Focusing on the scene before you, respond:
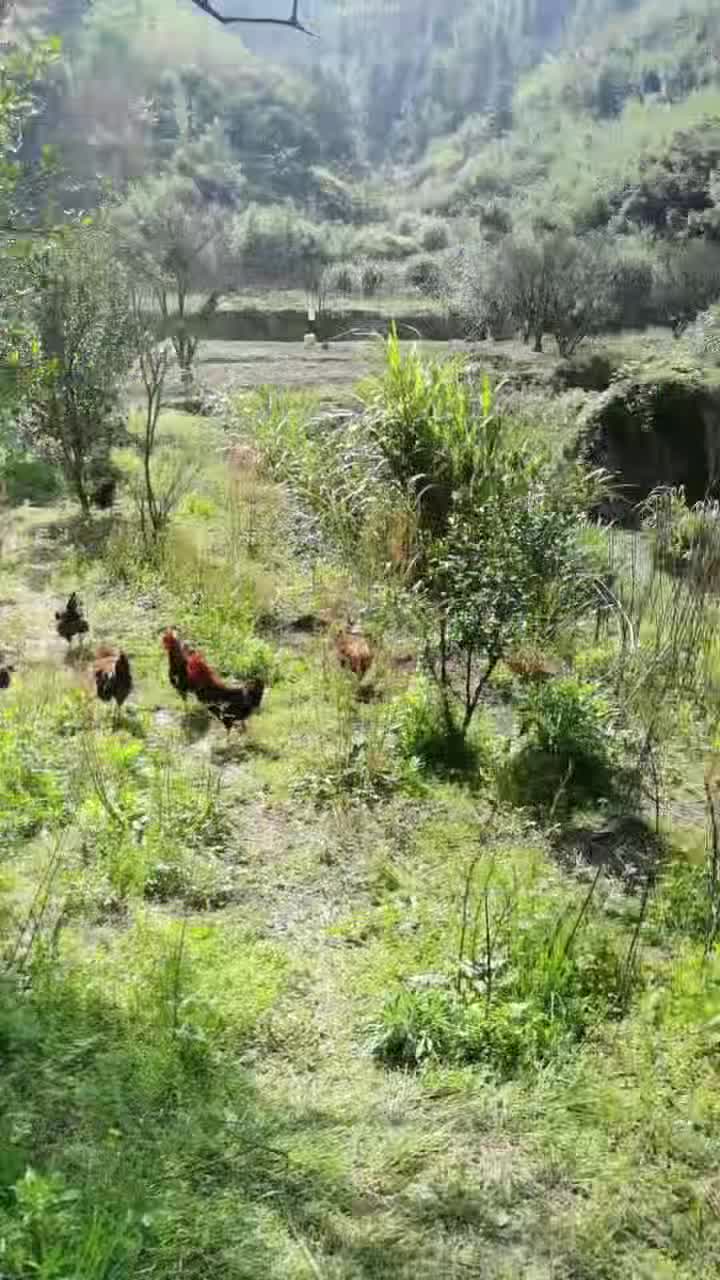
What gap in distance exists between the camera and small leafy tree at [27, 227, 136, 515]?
9633 millimetres

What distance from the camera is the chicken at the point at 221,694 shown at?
5.90m

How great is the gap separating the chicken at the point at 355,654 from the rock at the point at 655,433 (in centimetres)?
646

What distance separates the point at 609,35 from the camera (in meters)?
113

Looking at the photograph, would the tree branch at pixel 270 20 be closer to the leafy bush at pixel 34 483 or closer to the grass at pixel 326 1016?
the grass at pixel 326 1016

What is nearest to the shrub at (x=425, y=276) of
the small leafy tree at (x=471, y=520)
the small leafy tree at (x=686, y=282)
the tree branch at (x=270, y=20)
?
the small leafy tree at (x=686, y=282)

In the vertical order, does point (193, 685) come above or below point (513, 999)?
above

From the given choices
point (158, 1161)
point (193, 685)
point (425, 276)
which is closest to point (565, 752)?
point (193, 685)

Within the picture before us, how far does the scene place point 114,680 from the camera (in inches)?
236

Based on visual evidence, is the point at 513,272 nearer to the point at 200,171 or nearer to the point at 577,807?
the point at 577,807

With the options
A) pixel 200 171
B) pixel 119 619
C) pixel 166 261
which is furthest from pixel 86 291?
pixel 200 171

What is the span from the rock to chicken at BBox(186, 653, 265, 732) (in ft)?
24.3

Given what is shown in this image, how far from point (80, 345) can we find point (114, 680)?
16.2 feet

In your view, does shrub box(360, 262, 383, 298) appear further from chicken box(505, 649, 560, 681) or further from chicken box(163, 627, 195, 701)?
chicken box(163, 627, 195, 701)

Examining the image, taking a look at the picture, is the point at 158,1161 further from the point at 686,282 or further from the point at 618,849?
the point at 686,282
